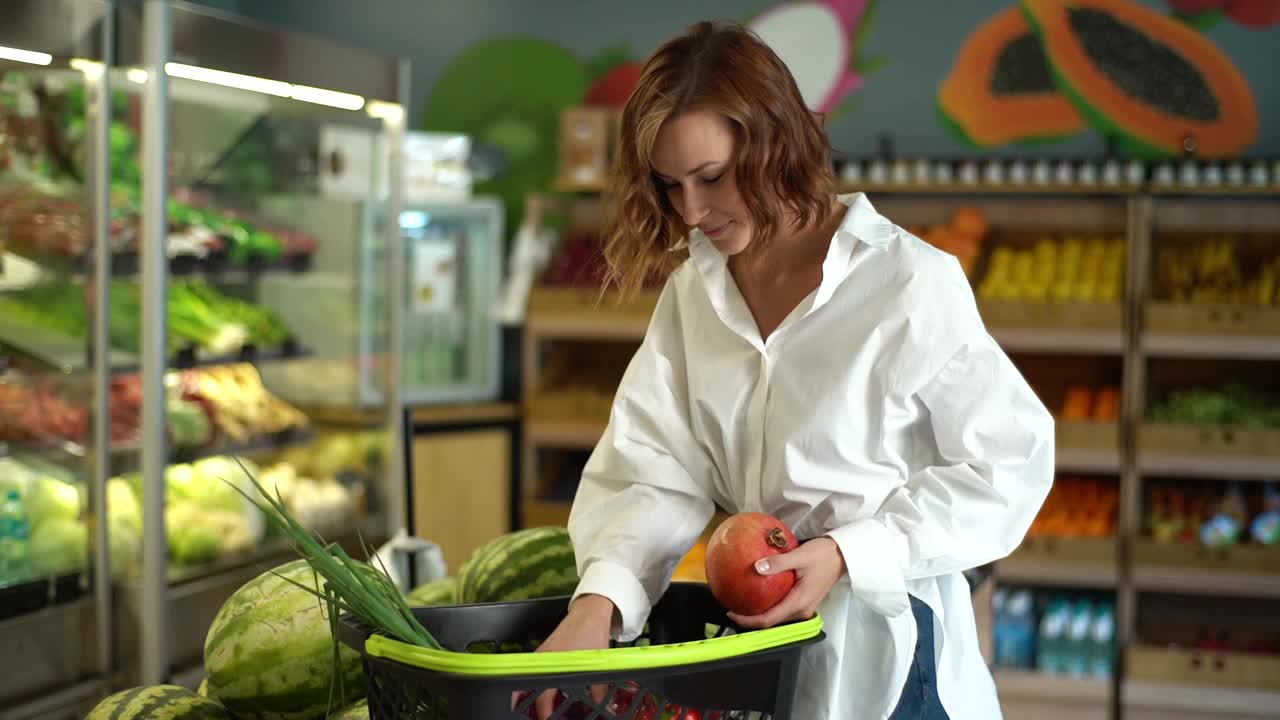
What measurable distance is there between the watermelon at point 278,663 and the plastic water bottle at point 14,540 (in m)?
1.86

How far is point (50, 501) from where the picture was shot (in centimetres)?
310

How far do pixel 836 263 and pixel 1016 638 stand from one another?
3747mm

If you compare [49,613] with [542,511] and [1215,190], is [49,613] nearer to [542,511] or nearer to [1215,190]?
[542,511]

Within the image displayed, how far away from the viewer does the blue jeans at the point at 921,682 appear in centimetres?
136

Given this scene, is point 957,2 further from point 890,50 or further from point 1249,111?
point 1249,111

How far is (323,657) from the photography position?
135 cm

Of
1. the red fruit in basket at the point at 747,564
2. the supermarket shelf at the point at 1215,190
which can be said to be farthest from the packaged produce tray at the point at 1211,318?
the red fruit in basket at the point at 747,564

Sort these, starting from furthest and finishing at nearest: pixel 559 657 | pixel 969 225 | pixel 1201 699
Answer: pixel 969 225, pixel 1201 699, pixel 559 657

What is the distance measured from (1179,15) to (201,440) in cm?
411

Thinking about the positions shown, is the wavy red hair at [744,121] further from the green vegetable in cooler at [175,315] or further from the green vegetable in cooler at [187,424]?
the green vegetable in cooler at [187,424]

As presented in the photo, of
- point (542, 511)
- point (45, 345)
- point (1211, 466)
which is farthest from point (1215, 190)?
point (45, 345)

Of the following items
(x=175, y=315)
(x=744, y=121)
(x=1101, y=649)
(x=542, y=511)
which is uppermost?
(x=744, y=121)

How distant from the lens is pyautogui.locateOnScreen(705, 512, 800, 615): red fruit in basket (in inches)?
44.9

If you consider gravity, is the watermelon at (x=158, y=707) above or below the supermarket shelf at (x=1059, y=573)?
above
